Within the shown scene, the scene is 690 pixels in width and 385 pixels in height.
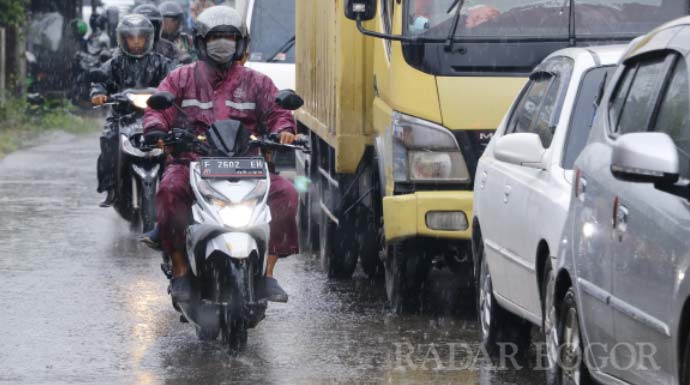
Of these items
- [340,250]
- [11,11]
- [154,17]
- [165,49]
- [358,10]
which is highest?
[358,10]

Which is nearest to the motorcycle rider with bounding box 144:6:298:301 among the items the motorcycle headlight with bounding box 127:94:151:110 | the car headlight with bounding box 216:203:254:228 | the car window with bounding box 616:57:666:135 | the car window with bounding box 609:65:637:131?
the car headlight with bounding box 216:203:254:228

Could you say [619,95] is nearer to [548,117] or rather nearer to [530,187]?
[530,187]

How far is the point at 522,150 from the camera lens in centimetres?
764

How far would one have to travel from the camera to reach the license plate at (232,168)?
358 inches

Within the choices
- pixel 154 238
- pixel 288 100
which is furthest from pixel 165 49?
pixel 288 100

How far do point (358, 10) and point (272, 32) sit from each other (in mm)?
8600

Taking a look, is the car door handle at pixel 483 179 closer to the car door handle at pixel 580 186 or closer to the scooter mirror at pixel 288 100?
the scooter mirror at pixel 288 100

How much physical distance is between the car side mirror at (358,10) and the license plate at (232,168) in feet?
5.51

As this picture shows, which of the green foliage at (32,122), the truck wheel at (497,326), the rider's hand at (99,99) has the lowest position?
the green foliage at (32,122)

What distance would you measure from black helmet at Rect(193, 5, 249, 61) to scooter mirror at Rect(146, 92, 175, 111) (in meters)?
0.59

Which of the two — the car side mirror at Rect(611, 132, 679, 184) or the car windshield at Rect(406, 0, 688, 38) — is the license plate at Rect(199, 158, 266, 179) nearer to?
the car windshield at Rect(406, 0, 688, 38)

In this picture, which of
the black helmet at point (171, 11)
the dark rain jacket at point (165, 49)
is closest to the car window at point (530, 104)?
the dark rain jacket at point (165, 49)

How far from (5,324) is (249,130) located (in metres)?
1.80

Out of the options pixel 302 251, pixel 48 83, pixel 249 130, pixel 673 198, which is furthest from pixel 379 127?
pixel 48 83
